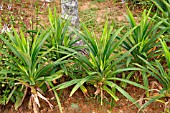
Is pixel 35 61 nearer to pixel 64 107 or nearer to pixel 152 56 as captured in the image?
pixel 64 107

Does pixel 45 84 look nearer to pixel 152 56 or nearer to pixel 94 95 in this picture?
pixel 94 95

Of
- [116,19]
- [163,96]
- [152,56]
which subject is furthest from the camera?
[116,19]

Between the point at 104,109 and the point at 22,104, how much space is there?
1022 mm

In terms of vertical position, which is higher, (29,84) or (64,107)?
(29,84)

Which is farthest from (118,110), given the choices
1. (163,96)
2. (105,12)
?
(105,12)

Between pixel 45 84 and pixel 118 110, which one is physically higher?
pixel 45 84

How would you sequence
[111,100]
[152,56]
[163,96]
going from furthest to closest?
[152,56] → [111,100] → [163,96]

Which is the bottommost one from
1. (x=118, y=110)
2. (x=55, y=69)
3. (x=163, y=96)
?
(x=118, y=110)

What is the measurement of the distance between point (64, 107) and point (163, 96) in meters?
1.20

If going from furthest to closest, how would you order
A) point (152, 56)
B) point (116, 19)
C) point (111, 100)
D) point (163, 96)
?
point (116, 19), point (152, 56), point (111, 100), point (163, 96)

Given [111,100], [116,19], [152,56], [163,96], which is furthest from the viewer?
[116,19]

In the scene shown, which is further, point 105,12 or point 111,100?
point 105,12

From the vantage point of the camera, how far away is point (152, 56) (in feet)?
12.0

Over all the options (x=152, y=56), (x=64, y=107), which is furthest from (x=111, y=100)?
(x=152, y=56)
